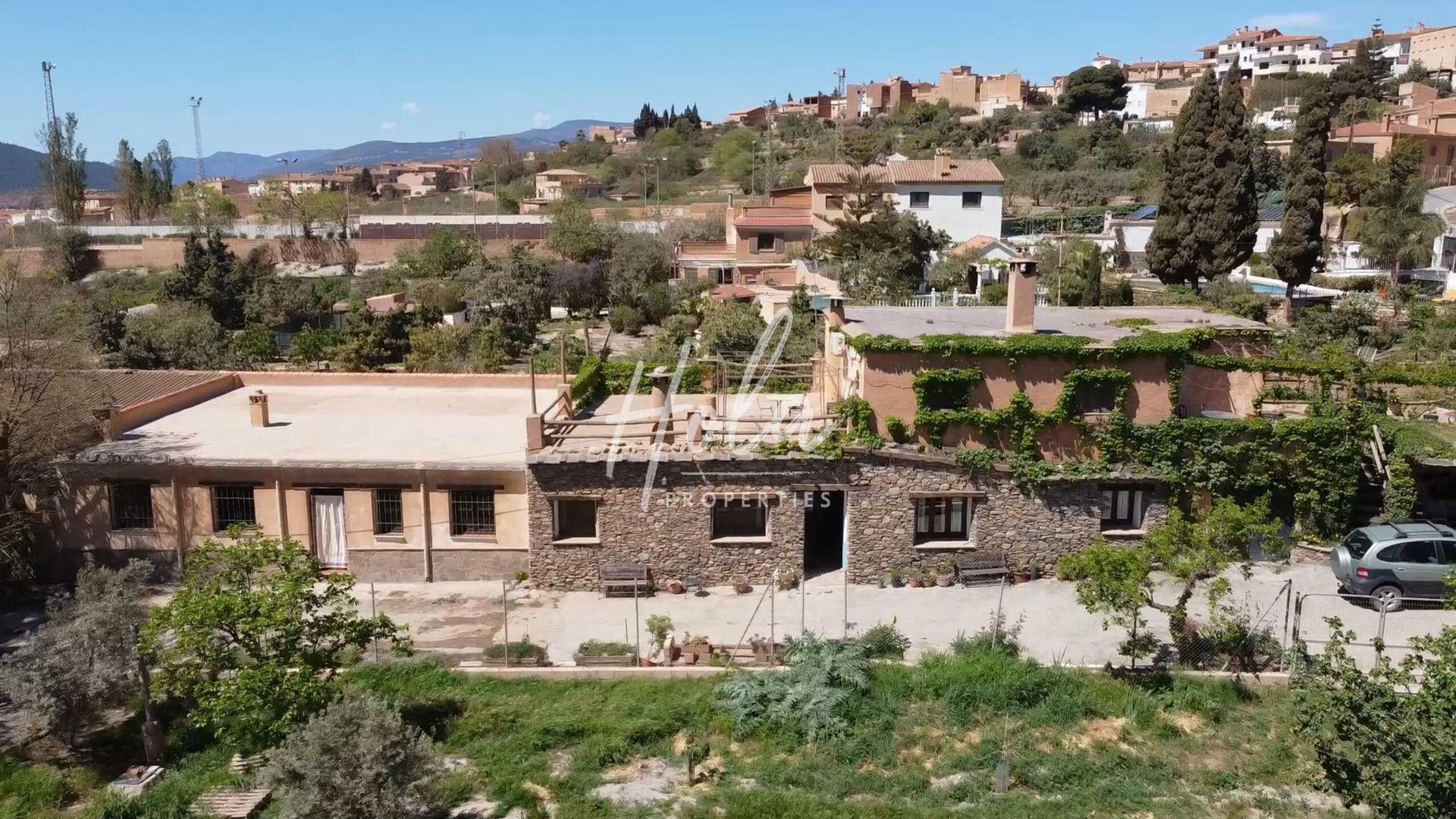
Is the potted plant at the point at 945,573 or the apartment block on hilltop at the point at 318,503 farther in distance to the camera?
the potted plant at the point at 945,573

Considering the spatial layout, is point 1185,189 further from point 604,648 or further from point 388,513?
point 388,513

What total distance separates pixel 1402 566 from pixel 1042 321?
28.5 feet

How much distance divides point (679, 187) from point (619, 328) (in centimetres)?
6039

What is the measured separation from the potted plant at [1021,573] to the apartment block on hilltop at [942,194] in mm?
37617

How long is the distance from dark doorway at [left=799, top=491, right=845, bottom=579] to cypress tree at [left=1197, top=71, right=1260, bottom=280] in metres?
25.6

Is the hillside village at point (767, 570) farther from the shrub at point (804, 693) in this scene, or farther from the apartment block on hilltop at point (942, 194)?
the apartment block on hilltop at point (942, 194)

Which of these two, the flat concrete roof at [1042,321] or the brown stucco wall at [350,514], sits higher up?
the flat concrete roof at [1042,321]

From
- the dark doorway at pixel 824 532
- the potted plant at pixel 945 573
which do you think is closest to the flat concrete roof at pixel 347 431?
the dark doorway at pixel 824 532

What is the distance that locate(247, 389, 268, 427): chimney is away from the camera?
23391 mm

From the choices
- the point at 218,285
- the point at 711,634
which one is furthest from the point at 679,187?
the point at 711,634

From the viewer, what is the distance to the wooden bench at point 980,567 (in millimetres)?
20750

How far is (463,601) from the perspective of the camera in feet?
66.3

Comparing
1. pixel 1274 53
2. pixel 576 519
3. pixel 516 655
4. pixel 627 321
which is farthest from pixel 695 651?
pixel 1274 53

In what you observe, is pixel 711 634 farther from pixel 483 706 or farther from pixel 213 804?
pixel 213 804
